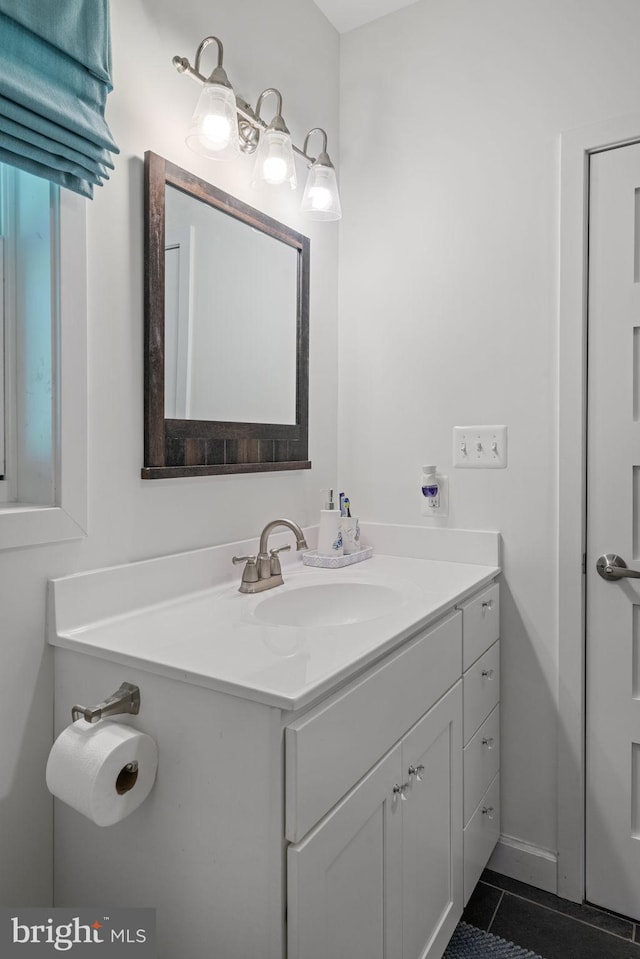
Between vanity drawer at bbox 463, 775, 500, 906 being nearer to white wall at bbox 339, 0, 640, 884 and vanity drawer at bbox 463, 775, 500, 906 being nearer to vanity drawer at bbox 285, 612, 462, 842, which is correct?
white wall at bbox 339, 0, 640, 884

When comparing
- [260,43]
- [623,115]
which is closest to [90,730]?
[260,43]

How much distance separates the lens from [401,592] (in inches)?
56.0

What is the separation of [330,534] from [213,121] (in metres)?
1.05

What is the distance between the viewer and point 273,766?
32.1 inches

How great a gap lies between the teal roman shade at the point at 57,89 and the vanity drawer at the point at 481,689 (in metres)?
1.33

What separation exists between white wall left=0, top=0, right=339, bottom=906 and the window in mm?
46

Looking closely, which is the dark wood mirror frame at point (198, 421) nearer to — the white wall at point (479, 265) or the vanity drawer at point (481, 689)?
the white wall at point (479, 265)

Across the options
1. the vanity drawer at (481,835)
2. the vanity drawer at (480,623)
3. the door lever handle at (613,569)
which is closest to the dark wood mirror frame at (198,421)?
the vanity drawer at (480,623)

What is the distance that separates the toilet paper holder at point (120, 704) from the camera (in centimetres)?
93

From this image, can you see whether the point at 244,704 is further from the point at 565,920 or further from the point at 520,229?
the point at 520,229

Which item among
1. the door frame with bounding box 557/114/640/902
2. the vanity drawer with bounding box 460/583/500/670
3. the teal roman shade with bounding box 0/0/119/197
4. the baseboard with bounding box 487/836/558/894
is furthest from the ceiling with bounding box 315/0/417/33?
the baseboard with bounding box 487/836/558/894

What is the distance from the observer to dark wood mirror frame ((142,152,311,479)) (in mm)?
1245

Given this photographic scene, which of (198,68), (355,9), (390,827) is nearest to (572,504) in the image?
(390,827)

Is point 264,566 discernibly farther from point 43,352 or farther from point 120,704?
point 43,352
